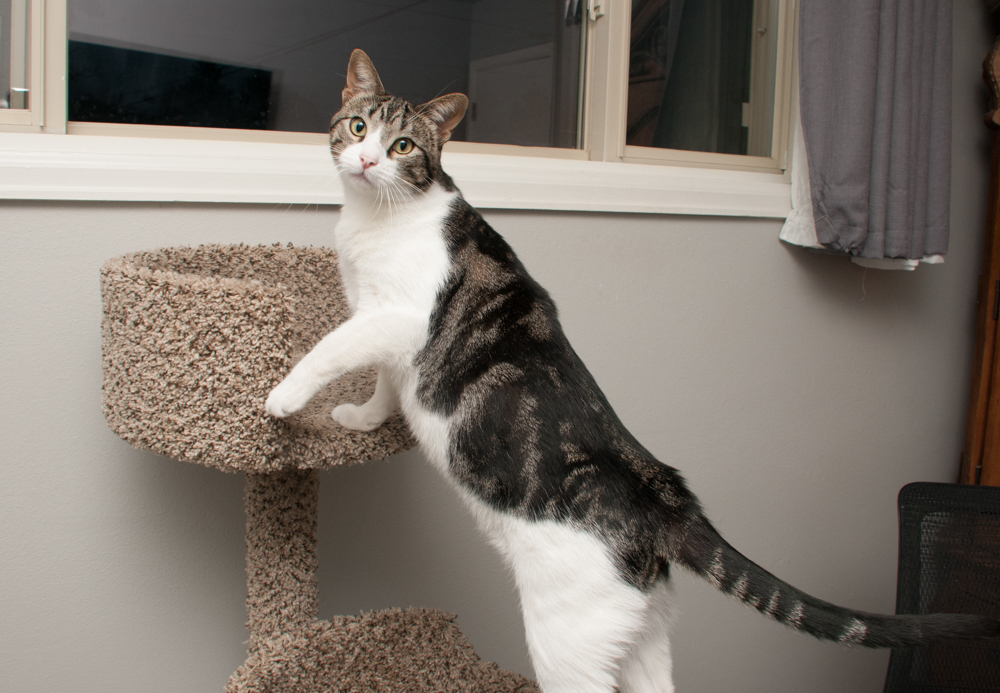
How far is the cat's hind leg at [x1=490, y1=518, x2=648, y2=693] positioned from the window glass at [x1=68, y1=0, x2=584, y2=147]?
104 cm

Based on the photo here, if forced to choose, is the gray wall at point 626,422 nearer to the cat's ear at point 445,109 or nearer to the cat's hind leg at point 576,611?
the cat's ear at point 445,109

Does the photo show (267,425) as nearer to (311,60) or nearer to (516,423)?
(516,423)

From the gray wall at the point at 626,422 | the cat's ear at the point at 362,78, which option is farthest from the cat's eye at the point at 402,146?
the gray wall at the point at 626,422

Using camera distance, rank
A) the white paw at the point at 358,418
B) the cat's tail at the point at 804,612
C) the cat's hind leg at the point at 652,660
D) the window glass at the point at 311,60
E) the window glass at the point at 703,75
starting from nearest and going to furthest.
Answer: the cat's tail at the point at 804,612 → the cat's hind leg at the point at 652,660 → the white paw at the point at 358,418 → the window glass at the point at 311,60 → the window glass at the point at 703,75

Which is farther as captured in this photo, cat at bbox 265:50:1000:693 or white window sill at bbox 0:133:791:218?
white window sill at bbox 0:133:791:218

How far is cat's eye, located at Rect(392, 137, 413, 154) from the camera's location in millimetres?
1062

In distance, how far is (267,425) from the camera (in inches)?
35.8

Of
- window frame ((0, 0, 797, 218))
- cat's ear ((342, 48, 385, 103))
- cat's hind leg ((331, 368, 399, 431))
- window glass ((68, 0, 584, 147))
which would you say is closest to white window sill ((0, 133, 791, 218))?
window frame ((0, 0, 797, 218))

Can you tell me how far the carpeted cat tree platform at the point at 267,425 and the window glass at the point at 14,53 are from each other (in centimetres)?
47

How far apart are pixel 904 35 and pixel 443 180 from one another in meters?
1.24

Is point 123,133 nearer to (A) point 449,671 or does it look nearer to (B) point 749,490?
(A) point 449,671

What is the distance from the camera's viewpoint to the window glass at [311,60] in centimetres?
136

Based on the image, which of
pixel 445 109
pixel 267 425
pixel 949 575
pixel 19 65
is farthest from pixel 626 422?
pixel 19 65

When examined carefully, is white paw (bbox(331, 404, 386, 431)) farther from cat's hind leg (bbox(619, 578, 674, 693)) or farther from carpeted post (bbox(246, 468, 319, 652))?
cat's hind leg (bbox(619, 578, 674, 693))
